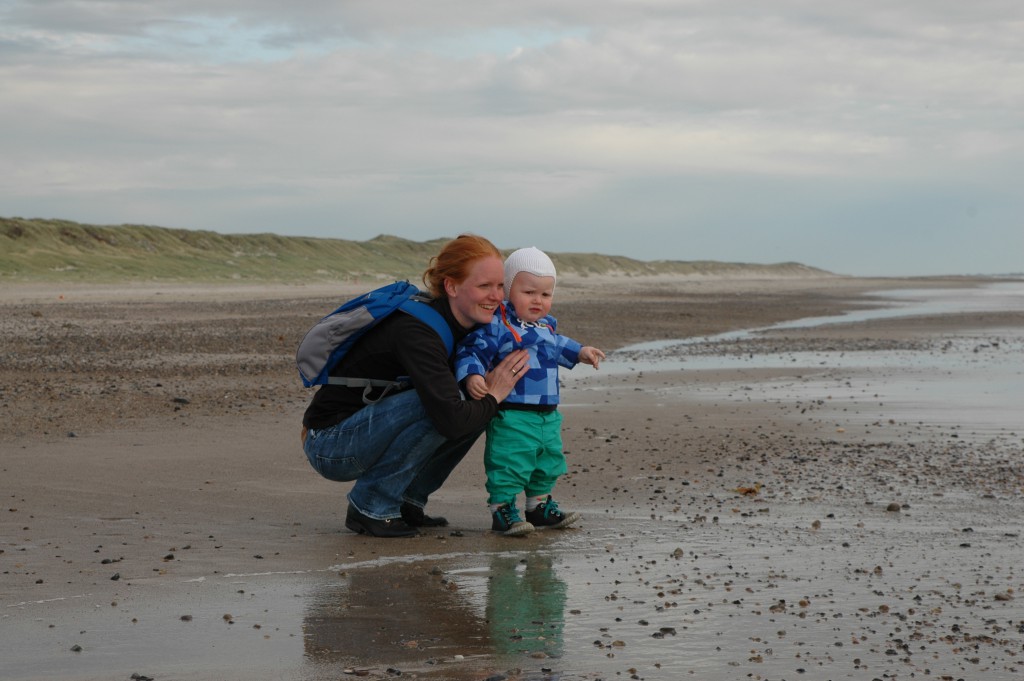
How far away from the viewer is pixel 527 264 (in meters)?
6.06

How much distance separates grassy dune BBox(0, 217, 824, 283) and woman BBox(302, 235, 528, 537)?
4118cm

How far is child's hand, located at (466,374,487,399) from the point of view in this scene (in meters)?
5.71

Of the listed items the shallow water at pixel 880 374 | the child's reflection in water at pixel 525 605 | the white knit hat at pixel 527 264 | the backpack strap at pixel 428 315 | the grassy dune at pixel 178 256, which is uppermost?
the grassy dune at pixel 178 256

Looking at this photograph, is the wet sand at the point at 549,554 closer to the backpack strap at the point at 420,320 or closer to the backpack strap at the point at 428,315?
the backpack strap at the point at 420,320

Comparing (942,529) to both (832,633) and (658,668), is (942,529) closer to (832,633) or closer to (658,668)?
(832,633)

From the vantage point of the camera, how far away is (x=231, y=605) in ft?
15.1

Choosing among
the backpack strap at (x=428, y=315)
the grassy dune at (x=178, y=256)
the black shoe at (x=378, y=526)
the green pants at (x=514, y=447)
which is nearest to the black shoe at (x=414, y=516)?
the black shoe at (x=378, y=526)

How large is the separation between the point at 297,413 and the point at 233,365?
445 centimetres

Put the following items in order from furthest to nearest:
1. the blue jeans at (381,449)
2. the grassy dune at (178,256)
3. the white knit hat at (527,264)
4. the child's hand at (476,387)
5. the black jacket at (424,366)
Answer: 1. the grassy dune at (178,256)
2. the white knit hat at (527,264)
3. the blue jeans at (381,449)
4. the child's hand at (476,387)
5. the black jacket at (424,366)

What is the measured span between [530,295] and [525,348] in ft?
0.87

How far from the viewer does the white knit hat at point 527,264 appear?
238 inches

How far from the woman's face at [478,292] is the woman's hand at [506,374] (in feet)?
0.77

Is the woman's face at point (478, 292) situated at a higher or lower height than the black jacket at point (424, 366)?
higher

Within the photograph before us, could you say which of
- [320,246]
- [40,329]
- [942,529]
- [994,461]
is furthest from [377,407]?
[320,246]
